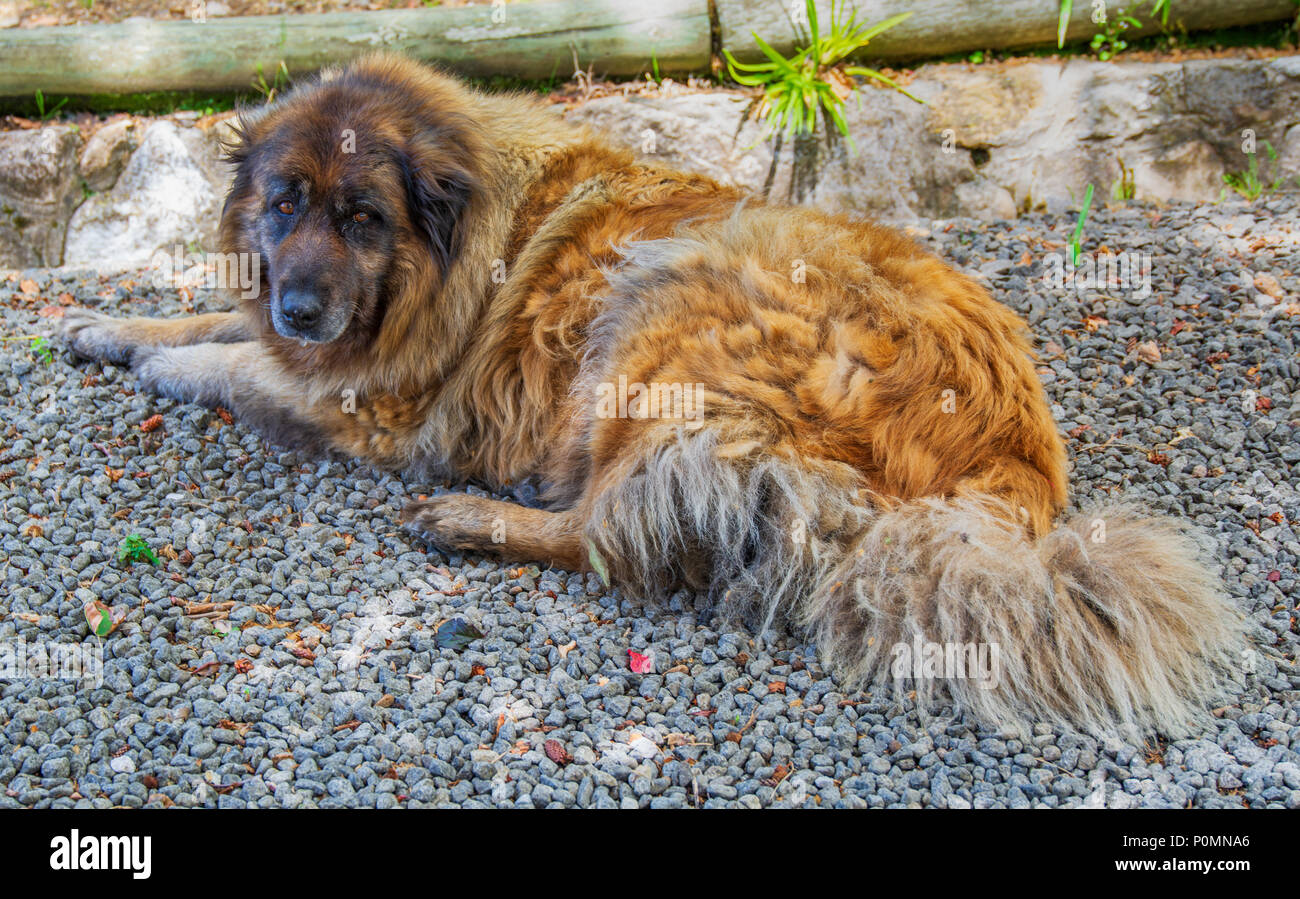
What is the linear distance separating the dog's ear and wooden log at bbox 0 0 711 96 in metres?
1.93

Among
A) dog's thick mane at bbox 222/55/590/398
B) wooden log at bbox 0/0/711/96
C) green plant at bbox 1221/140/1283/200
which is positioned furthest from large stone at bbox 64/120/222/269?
green plant at bbox 1221/140/1283/200

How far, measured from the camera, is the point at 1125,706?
251cm

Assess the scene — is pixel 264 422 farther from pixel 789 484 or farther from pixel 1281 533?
pixel 1281 533

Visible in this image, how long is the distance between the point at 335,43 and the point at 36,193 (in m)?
1.70

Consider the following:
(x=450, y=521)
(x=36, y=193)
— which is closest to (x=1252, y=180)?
(x=450, y=521)

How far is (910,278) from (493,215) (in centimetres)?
147

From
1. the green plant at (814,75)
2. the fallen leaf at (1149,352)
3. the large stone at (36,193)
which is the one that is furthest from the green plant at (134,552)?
the fallen leaf at (1149,352)

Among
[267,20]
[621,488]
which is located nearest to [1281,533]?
[621,488]

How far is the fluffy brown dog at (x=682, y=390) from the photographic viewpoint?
2.62 meters

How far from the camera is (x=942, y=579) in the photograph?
265 centimetres

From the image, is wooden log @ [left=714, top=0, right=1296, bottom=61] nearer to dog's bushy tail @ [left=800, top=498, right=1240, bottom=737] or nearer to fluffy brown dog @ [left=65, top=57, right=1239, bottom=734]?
fluffy brown dog @ [left=65, top=57, right=1239, bottom=734]

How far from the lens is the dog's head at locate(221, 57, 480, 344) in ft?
10.9

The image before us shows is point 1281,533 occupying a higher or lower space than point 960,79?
lower

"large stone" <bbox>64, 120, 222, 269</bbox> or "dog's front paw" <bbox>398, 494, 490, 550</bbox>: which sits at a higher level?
"large stone" <bbox>64, 120, 222, 269</bbox>
